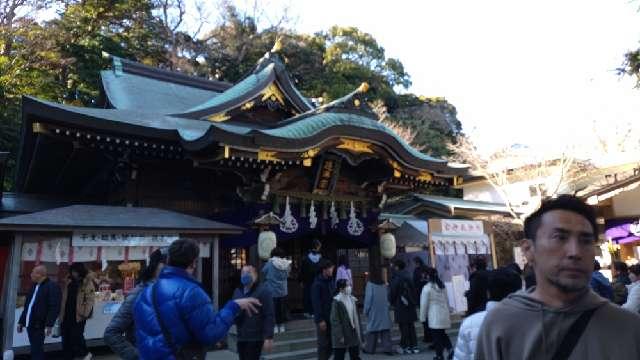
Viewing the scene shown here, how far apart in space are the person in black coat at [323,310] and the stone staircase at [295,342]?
5.98 feet

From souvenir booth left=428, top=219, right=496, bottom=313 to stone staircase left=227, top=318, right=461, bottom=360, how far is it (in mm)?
2436

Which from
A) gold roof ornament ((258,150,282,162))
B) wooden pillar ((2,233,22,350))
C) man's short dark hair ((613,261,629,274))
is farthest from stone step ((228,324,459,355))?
man's short dark hair ((613,261,629,274))

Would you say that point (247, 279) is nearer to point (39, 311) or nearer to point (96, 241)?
point (39, 311)

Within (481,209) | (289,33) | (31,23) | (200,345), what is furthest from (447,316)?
(289,33)

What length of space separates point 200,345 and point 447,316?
6.36m

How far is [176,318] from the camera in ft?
9.05

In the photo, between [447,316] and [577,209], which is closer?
[577,209]

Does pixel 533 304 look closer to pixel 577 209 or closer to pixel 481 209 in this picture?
pixel 577 209

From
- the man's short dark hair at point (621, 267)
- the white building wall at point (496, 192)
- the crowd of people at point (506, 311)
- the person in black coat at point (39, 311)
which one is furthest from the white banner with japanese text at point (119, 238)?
the white building wall at point (496, 192)

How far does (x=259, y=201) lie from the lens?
11008 millimetres

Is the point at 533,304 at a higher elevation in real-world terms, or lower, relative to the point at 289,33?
lower

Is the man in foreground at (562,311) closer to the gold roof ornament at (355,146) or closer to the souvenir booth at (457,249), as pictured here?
the gold roof ornament at (355,146)

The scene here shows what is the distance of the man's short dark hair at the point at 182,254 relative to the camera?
2928mm

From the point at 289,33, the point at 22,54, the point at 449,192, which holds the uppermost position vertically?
the point at 289,33
